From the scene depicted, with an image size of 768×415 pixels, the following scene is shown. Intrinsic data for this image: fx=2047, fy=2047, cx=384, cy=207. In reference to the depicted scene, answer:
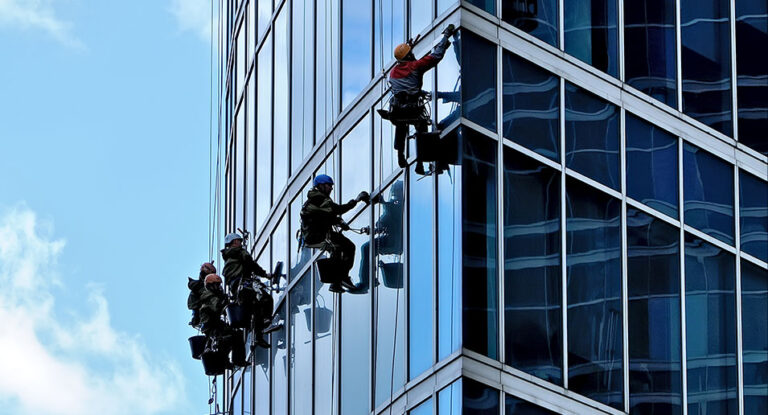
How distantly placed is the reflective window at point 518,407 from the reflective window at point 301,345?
7597 mm

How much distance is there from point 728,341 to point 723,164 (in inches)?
110

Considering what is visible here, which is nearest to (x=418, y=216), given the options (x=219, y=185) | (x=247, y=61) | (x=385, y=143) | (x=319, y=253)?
(x=385, y=143)

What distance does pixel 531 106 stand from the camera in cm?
2941

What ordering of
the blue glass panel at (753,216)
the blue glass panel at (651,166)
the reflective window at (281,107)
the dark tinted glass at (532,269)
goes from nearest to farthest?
the dark tinted glass at (532,269), the blue glass panel at (651,166), the blue glass panel at (753,216), the reflective window at (281,107)

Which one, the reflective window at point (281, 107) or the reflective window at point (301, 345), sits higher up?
the reflective window at point (281, 107)

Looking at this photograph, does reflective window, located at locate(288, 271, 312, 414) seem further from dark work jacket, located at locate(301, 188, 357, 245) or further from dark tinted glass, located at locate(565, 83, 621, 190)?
dark tinted glass, located at locate(565, 83, 621, 190)

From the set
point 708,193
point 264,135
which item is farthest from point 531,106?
point 264,135

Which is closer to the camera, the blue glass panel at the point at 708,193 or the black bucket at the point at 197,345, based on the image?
the blue glass panel at the point at 708,193

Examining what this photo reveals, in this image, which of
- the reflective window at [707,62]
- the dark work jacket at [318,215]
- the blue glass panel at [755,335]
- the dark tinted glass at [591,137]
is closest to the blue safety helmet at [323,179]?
the dark work jacket at [318,215]

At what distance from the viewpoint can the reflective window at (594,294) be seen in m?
28.9

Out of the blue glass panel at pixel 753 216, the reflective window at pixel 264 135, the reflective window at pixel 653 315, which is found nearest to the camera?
the reflective window at pixel 653 315

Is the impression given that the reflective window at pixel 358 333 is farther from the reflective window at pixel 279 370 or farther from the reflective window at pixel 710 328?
the reflective window at pixel 710 328

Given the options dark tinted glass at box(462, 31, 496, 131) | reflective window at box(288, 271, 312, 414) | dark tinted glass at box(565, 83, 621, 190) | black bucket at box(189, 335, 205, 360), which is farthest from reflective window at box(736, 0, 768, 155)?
black bucket at box(189, 335, 205, 360)

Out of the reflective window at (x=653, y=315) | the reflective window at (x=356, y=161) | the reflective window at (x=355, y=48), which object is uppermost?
the reflective window at (x=355, y=48)
